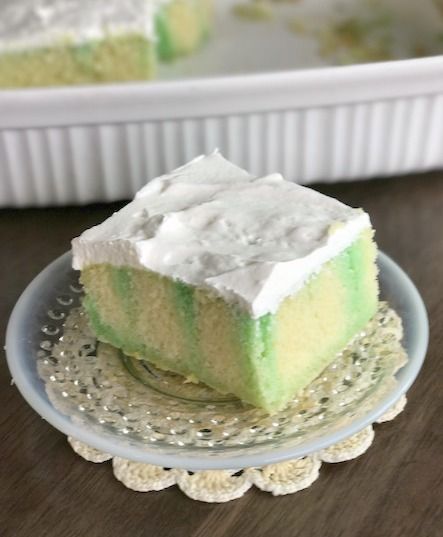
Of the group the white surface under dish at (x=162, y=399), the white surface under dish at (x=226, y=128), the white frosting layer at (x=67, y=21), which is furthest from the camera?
the white frosting layer at (x=67, y=21)

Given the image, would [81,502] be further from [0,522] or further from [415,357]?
[415,357]

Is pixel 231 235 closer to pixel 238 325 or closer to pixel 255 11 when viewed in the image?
pixel 238 325

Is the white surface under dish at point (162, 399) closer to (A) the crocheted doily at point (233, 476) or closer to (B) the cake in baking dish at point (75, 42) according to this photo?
(A) the crocheted doily at point (233, 476)

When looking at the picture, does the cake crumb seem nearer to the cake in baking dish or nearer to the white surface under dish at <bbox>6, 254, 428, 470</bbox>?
the cake in baking dish

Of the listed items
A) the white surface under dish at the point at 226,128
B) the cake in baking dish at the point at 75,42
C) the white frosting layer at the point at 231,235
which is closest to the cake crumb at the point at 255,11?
the cake in baking dish at the point at 75,42

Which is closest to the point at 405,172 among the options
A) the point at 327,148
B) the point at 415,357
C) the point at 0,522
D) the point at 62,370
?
the point at 327,148
